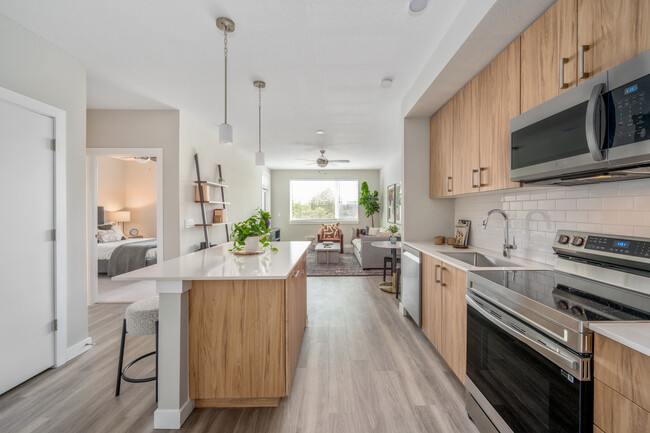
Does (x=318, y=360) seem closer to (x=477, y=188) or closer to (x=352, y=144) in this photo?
(x=477, y=188)

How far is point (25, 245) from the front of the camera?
2113 millimetres

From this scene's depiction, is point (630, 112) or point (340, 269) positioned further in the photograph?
point (340, 269)

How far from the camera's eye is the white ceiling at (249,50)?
1916 mm

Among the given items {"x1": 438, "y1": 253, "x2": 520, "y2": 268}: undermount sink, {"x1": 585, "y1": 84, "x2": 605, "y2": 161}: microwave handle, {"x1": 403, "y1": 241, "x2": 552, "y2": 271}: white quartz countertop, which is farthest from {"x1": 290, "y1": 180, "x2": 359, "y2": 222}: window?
{"x1": 585, "y1": 84, "x2": 605, "y2": 161}: microwave handle

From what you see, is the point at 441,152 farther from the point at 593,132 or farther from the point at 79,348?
the point at 79,348

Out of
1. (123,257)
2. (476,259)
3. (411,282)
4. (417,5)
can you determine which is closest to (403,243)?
(411,282)

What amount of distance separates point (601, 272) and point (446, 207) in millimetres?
2022

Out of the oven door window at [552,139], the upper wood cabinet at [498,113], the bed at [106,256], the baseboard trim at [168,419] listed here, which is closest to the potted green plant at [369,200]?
the bed at [106,256]

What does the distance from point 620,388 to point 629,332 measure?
0.17 metres

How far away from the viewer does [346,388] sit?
2.01m

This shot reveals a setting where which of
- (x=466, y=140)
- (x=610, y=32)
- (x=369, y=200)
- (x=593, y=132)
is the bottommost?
(x=593, y=132)

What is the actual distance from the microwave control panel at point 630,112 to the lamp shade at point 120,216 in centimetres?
834

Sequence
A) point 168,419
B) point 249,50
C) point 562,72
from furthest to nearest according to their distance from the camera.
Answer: point 249,50
point 168,419
point 562,72

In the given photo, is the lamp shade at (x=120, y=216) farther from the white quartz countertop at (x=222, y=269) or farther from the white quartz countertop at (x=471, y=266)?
the white quartz countertop at (x=471, y=266)
